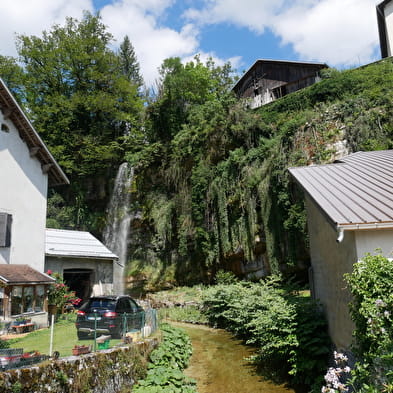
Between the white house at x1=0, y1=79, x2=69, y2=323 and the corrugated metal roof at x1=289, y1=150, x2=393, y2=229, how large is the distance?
11057 mm

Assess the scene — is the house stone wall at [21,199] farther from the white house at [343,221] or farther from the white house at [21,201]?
the white house at [343,221]

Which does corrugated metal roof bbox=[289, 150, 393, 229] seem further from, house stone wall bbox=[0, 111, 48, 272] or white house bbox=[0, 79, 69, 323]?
house stone wall bbox=[0, 111, 48, 272]

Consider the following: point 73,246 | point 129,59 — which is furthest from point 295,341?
point 129,59

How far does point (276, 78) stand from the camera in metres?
31.0

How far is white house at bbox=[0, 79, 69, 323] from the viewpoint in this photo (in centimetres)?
1407

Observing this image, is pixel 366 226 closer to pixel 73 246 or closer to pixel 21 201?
pixel 21 201

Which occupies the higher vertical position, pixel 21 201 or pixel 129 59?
pixel 129 59

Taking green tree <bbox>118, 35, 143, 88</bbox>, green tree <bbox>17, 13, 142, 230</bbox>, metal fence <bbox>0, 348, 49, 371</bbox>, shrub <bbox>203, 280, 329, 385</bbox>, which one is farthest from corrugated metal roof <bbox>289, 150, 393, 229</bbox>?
green tree <bbox>118, 35, 143, 88</bbox>

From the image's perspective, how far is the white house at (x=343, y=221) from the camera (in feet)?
21.0

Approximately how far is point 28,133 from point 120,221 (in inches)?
536

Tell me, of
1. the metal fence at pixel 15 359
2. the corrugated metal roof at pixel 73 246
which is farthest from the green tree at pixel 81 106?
the metal fence at pixel 15 359

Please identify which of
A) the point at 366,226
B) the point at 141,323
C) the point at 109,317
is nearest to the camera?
the point at 366,226

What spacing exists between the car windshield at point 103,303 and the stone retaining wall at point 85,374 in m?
2.11

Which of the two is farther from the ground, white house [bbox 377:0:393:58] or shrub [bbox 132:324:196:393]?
white house [bbox 377:0:393:58]
